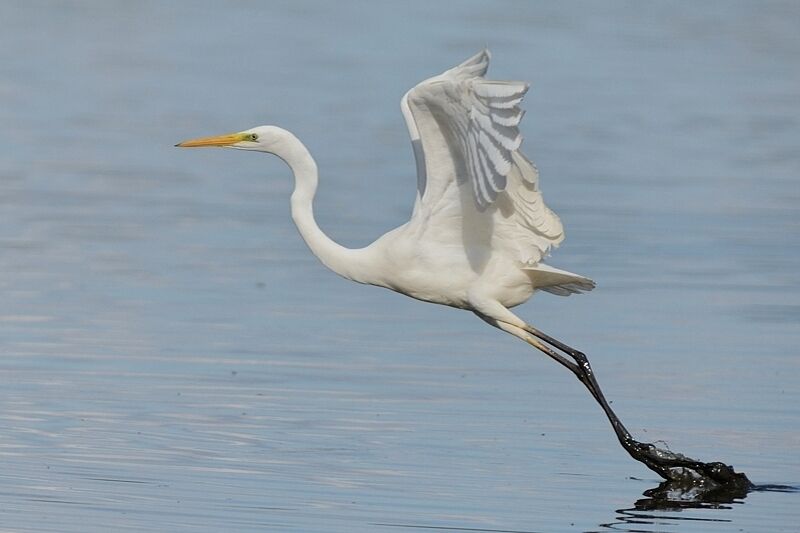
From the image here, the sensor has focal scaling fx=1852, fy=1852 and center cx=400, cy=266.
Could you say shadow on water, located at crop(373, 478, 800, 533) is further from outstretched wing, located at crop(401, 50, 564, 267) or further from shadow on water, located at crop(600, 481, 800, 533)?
outstretched wing, located at crop(401, 50, 564, 267)

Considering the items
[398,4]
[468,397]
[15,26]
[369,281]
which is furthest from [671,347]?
[398,4]

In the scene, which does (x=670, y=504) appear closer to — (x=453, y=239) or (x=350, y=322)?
→ (x=453, y=239)

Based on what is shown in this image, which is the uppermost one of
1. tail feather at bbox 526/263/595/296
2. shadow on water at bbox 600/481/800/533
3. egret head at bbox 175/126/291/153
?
egret head at bbox 175/126/291/153

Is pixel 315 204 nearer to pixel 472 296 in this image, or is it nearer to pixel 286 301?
pixel 286 301

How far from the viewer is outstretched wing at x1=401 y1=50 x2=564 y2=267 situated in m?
9.02

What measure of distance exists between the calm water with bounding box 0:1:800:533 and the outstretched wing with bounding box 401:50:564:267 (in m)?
1.16

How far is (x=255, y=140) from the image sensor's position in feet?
35.1

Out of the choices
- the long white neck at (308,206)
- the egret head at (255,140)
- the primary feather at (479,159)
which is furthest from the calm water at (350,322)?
the egret head at (255,140)

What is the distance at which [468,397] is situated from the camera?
11.2 m

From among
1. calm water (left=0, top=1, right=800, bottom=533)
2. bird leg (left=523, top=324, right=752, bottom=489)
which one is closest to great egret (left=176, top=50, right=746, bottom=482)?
bird leg (left=523, top=324, right=752, bottom=489)

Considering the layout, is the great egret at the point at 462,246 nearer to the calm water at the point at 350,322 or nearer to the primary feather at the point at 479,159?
the primary feather at the point at 479,159

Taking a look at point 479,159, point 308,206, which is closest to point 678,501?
point 479,159

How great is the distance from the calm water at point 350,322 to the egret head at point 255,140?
4.95 ft

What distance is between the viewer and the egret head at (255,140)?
1061 cm
